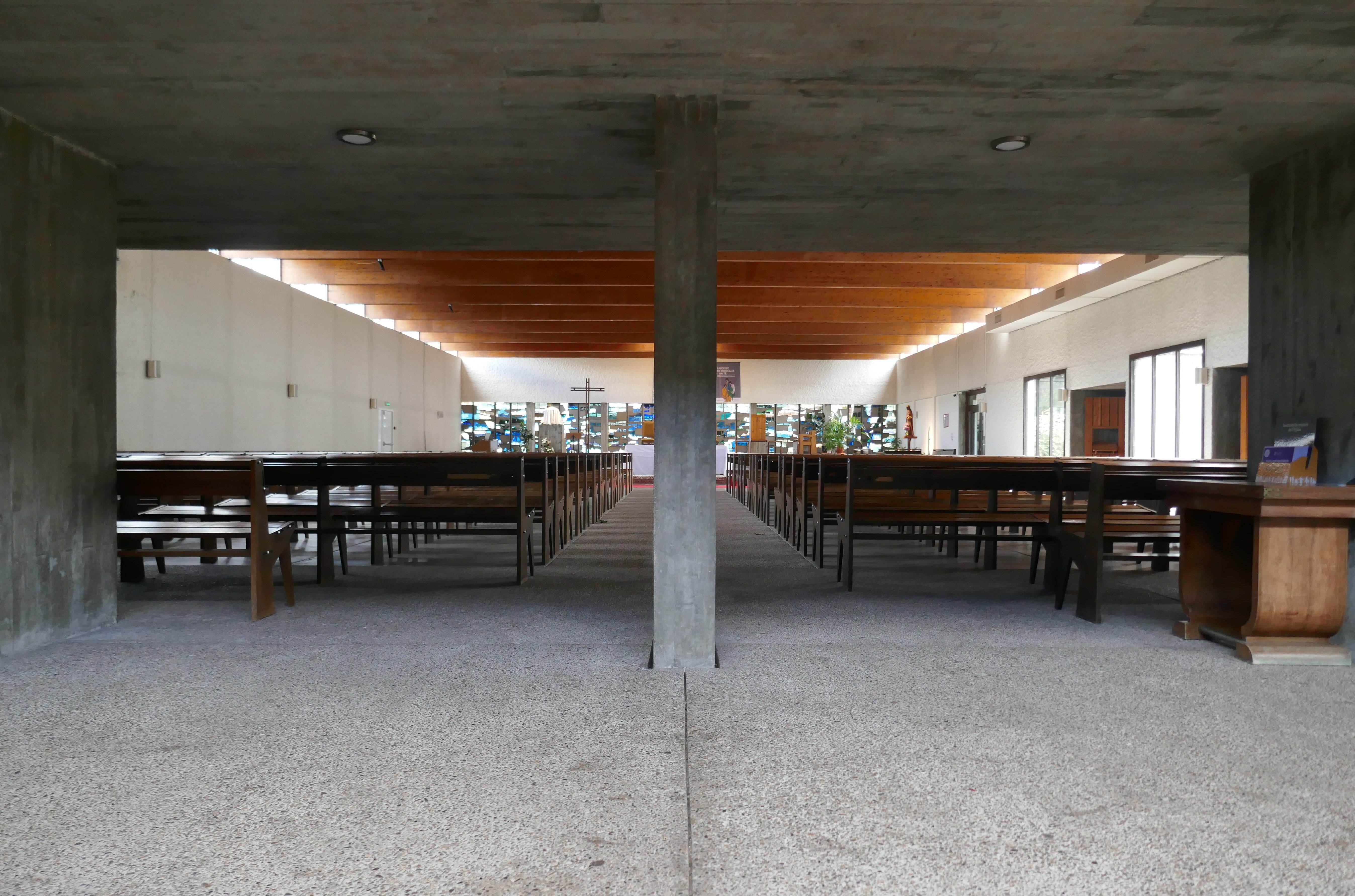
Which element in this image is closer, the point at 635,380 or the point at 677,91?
the point at 677,91

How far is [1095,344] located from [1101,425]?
129 centimetres

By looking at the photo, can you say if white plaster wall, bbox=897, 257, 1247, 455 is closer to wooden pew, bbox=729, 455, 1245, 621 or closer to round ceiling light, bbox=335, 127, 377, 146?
wooden pew, bbox=729, 455, 1245, 621

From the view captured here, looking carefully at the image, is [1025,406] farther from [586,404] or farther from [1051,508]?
[586,404]

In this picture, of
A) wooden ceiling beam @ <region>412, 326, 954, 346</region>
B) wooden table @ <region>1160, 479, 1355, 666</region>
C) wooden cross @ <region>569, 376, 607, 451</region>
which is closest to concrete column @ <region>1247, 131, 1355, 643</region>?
wooden table @ <region>1160, 479, 1355, 666</region>

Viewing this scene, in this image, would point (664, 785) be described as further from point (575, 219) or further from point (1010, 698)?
point (575, 219)

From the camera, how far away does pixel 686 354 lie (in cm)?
299

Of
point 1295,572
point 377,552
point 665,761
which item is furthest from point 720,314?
point 665,761

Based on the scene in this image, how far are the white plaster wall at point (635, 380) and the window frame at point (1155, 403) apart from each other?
381 inches

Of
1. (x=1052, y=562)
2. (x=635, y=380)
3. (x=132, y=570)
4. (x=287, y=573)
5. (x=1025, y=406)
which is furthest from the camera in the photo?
(x=635, y=380)

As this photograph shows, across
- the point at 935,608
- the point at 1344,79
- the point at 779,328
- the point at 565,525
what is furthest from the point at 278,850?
the point at 779,328

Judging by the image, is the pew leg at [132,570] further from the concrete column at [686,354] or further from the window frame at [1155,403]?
the window frame at [1155,403]

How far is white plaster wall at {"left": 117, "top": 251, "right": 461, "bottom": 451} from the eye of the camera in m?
8.21

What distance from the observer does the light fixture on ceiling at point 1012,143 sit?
3547 millimetres

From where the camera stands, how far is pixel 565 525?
20.7 ft
